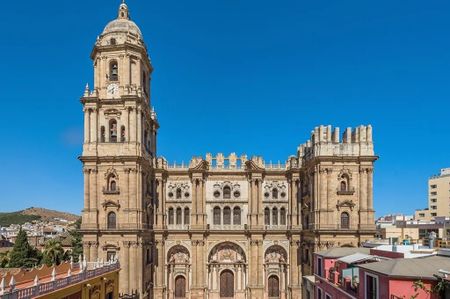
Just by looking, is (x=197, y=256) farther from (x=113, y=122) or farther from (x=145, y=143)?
(x=113, y=122)

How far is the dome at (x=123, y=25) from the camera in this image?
45844 millimetres

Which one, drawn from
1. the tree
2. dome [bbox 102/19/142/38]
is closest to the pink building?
dome [bbox 102/19/142/38]

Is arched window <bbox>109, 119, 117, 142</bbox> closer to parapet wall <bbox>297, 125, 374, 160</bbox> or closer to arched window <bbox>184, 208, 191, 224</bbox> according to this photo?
arched window <bbox>184, 208, 191, 224</bbox>

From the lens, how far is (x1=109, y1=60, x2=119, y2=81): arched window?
45.3 m

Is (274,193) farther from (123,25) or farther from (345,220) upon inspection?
(123,25)

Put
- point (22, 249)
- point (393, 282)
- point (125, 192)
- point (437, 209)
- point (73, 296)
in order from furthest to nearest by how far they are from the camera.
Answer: point (437, 209) < point (22, 249) < point (125, 192) < point (73, 296) < point (393, 282)

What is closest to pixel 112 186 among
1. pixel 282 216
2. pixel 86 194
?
pixel 86 194

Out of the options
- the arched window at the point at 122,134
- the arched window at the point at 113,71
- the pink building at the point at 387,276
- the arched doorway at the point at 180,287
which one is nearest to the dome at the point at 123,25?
the arched window at the point at 113,71

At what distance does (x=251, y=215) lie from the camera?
49969 mm

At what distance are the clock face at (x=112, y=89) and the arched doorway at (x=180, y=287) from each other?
24.4 meters

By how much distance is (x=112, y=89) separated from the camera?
4500 centimetres

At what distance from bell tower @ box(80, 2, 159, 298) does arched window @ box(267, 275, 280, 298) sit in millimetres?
15572

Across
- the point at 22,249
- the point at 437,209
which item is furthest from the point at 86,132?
the point at 437,209

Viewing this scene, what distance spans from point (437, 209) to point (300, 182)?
6946cm
